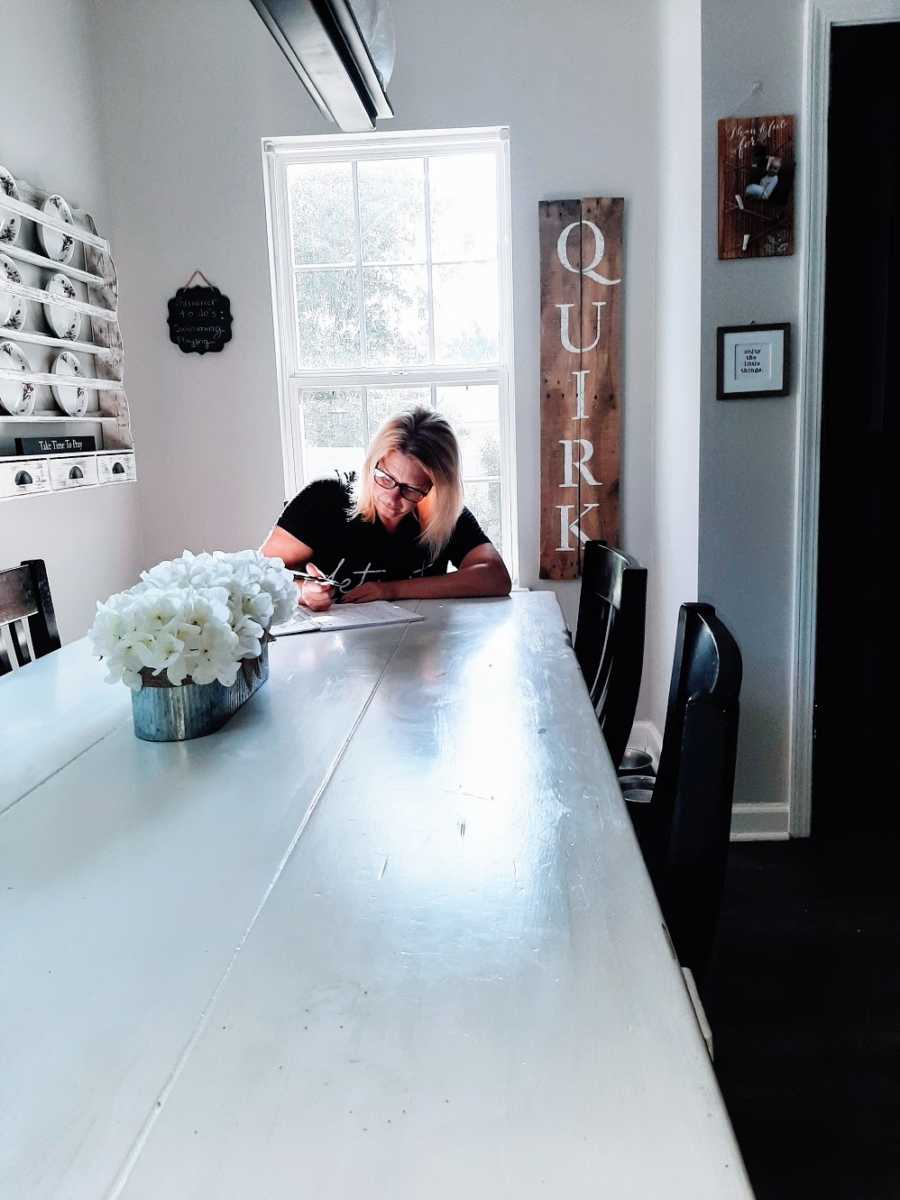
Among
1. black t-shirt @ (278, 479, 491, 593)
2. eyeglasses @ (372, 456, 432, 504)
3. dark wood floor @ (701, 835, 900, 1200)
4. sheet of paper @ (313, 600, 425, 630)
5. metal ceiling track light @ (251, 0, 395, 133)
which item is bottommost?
dark wood floor @ (701, 835, 900, 1200)

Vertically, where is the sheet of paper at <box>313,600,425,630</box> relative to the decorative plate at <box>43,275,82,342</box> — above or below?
below

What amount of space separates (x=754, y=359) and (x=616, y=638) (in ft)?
4.09

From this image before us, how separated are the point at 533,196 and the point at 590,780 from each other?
8.72 feet

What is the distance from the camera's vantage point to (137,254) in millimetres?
3352

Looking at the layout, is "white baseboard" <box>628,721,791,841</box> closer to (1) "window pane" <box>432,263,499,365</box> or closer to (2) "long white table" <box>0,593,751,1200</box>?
(2) "long white table" <box>0,593,751,1200</box>

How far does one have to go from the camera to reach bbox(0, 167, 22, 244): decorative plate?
2.53 metres

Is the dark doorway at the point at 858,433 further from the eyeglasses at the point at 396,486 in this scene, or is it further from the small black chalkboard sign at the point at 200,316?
the small black chalkboard sign at the point at 200,316

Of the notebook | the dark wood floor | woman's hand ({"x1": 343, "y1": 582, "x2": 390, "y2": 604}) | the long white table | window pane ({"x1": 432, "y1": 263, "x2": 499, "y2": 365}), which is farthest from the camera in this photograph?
window pane ({"x1": 432, "y1": 263, "x2": 499, "y2": 365})

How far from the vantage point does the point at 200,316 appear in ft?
11.0

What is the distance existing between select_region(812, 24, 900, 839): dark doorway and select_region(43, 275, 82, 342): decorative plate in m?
2.34

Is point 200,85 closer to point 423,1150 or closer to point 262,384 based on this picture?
point 262,384

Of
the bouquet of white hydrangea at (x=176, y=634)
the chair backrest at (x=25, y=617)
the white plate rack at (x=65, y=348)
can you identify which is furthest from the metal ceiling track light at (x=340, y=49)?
the white plate rack at (x=65, y=348)

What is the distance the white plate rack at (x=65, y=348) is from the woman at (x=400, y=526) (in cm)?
74

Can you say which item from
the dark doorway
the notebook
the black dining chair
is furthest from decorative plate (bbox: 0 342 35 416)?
the dark doorway
